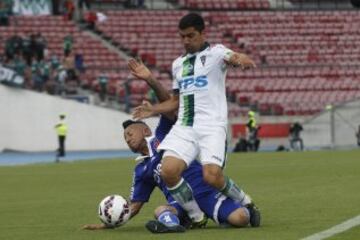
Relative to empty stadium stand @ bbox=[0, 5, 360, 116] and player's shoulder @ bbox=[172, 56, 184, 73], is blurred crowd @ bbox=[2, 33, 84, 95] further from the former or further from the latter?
player's shoulder @ bbox=[172, 56, 184, 73]

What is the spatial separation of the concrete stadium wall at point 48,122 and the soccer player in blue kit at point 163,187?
30.7 meters

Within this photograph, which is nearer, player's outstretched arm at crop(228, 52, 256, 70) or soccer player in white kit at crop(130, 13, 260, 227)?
player's outstretched arm at crop(228, 52, 256, 70)

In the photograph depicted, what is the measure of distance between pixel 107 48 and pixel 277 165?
818 inches

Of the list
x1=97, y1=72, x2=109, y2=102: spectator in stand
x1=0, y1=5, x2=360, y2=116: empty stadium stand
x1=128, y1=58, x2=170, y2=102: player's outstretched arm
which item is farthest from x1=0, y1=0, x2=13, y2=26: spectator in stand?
x1=128, y1=58, x2=170, y2=102: player's outstretched arm

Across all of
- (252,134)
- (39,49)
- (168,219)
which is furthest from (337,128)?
(168,219)

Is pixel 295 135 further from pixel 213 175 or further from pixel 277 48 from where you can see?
pixel 213 175

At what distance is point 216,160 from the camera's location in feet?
35.9

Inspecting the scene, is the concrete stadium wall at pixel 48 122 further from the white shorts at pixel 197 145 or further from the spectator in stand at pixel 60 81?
the white shorts at pixel 197 145

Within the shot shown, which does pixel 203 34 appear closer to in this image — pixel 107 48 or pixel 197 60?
pixel 197 60

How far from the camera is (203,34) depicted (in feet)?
36.7

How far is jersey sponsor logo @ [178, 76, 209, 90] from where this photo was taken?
1118 centimetres

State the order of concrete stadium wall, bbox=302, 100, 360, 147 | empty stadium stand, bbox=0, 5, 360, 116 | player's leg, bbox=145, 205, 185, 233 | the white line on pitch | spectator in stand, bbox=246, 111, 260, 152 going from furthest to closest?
empty stadium stand, bbox=0, 5, 360, 116, concrete stadium wall, bbox=302, 100, 360, 147, spectator in stand, bbox=246, 111, 260, 152, player's leg, bbox=145, 205, 185, 233, the white line on pitch

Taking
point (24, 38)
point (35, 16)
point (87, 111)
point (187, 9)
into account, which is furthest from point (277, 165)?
point (187, 9)

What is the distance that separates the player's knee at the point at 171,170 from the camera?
10867 mm
